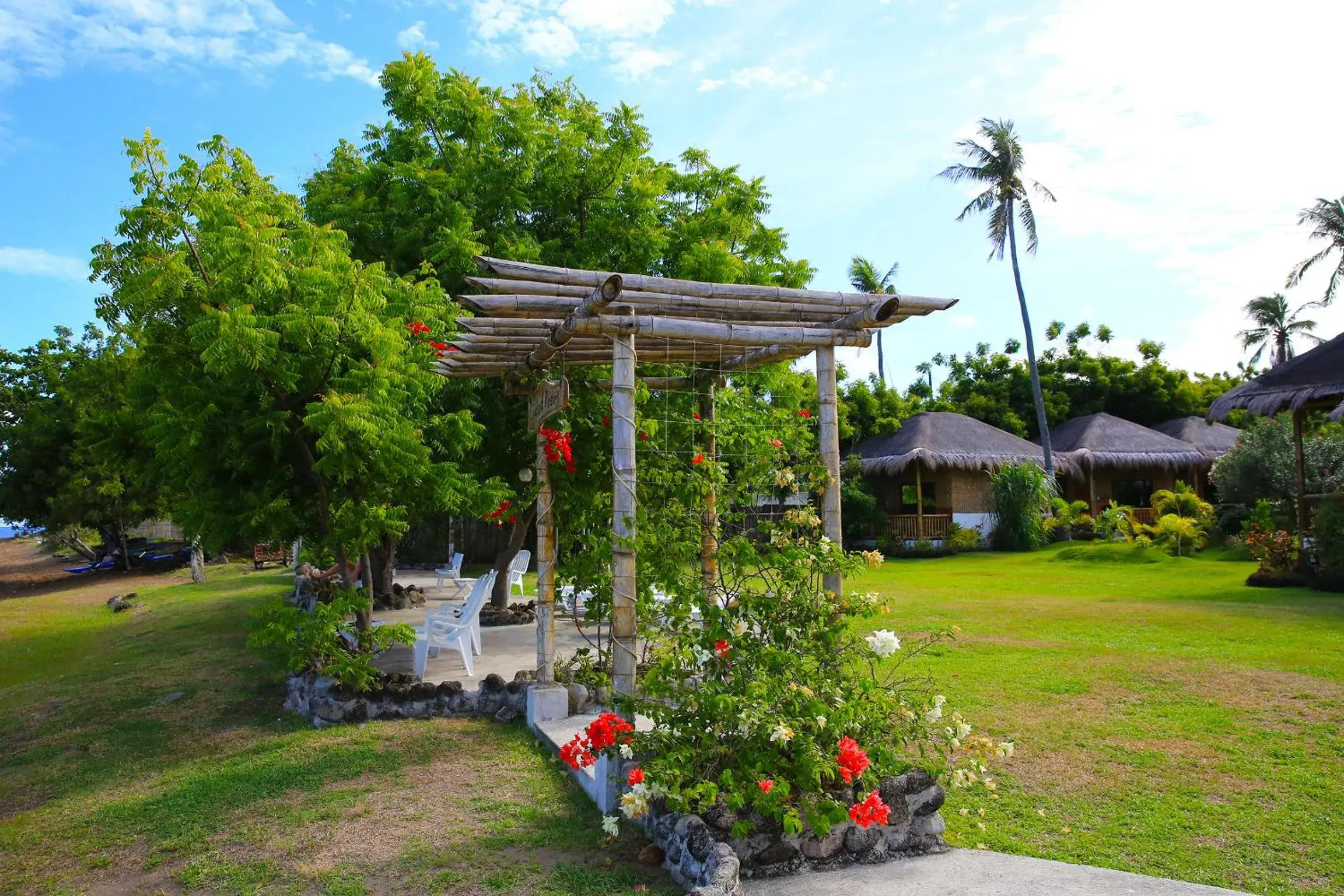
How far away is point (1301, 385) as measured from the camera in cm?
1303

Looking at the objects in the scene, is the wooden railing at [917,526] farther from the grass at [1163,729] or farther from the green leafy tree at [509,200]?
the green leafy tree at [509,200]

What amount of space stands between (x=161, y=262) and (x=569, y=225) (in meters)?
5.22

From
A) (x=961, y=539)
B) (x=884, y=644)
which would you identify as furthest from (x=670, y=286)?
(x=961, y=539)

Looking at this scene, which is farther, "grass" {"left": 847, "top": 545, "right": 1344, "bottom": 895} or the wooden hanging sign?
the wooden hanging sign

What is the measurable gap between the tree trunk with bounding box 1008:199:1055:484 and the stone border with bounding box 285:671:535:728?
2097 centimetres

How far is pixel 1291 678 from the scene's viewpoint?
6.94 m

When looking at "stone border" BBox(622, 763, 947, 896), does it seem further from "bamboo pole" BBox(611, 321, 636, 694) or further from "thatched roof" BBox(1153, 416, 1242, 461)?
"thatched roof" BBox(1153, 416, 1242, 461)

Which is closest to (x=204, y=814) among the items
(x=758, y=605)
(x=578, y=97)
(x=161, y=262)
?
(x=758, y=605)

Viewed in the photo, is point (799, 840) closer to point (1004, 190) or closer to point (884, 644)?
point (884, 644)

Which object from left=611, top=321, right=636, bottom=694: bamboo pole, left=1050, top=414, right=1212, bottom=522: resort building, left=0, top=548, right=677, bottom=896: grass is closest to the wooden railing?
left=1050, top=414, right=1212, bottom=522: resort building

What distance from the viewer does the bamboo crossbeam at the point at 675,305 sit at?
4.79 metres

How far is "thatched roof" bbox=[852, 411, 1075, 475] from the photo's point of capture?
2350 centimetres

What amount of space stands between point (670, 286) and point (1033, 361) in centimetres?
2443

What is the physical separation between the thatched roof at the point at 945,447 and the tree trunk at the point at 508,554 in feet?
47.3
